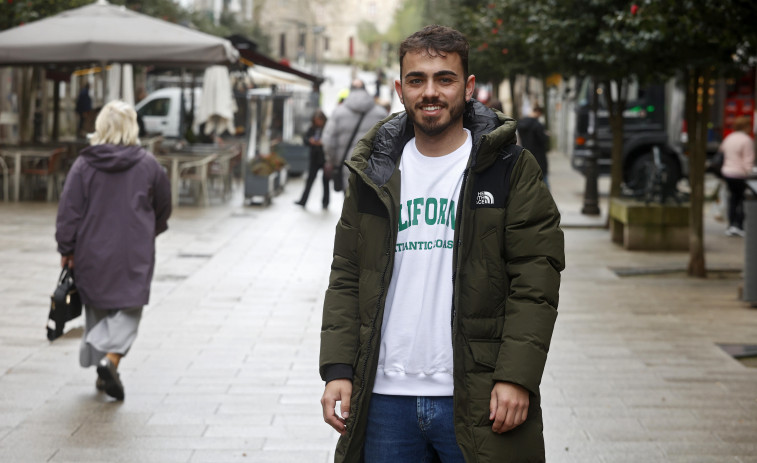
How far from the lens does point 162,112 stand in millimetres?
27750

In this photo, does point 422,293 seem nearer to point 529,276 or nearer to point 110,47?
point 529,276

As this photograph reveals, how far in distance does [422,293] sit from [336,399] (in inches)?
13.8

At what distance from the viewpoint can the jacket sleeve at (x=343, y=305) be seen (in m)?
3.17

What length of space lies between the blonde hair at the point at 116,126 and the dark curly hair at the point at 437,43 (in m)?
4.06

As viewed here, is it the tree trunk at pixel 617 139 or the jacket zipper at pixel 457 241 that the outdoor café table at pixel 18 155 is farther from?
the jacket zipper at pixel 457 241

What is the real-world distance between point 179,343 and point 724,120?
65.2ft

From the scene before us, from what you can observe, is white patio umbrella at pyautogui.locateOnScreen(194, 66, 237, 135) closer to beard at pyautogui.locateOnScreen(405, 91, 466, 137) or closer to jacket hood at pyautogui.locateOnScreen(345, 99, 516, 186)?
jacket hood at pyautogui.locateOnScreen(345, 99, 516, 186)

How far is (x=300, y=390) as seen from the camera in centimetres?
696

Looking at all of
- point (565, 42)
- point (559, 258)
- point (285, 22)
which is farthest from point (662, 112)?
point (285, 22)

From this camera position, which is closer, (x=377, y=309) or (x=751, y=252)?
(x=377, y=309)

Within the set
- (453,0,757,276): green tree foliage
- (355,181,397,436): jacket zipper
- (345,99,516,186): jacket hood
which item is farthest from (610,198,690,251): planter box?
(355,181,397,436): jacket zipper

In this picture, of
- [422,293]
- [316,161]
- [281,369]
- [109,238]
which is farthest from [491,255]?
[316,161]

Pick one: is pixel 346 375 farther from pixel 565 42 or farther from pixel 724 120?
pixel 724 120

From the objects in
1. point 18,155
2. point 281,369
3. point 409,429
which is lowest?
point 281,369
